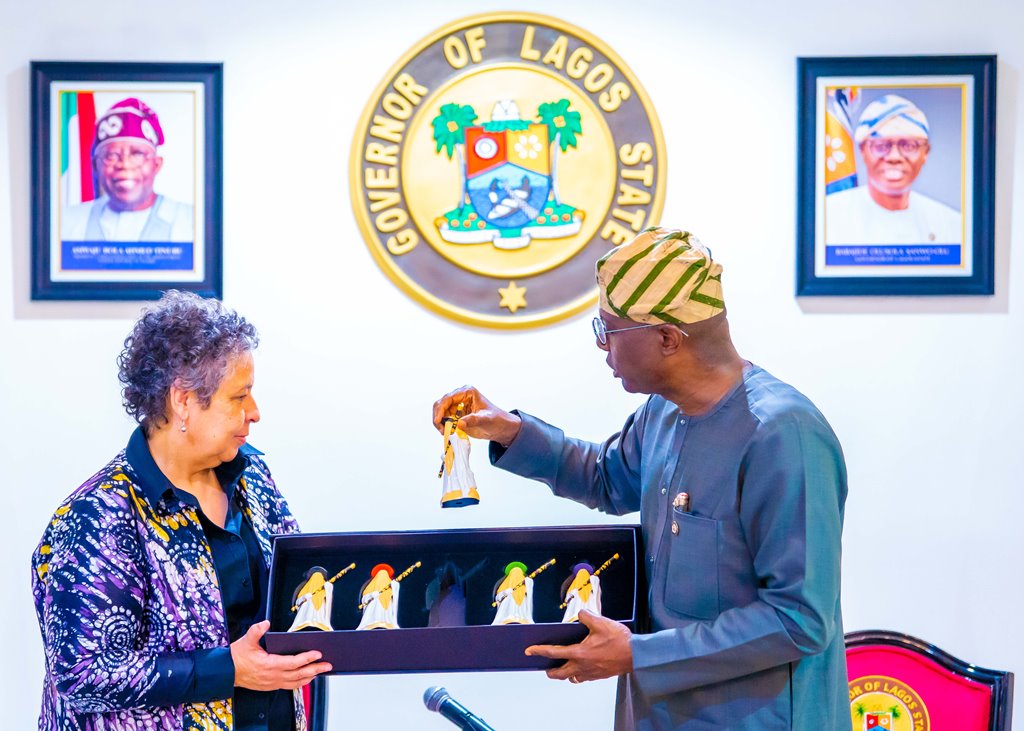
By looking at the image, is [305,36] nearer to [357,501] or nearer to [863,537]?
[357,501]

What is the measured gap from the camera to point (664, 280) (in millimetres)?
1647

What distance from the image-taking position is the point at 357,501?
2873 millimetres

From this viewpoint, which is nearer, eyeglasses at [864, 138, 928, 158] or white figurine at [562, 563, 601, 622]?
white figurine at [562, 563, 601, 622]

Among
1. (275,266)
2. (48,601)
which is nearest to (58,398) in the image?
(275,266)

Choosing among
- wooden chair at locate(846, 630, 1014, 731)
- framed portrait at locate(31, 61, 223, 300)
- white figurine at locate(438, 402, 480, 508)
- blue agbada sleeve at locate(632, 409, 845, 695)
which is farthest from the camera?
framed portrait at locate(31, 61, 223, 300)

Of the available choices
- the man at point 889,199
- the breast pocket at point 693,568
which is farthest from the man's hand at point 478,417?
the man at point 889,199

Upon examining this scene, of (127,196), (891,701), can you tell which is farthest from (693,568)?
(127,196)

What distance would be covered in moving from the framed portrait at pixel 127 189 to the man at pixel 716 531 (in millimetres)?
1535

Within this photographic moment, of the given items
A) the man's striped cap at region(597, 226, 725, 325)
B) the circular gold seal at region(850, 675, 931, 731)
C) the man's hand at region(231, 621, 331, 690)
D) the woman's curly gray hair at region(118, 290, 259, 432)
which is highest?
the man's striped cap at region(597, 226, 725, 325)

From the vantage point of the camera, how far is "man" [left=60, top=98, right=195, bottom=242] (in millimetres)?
2812

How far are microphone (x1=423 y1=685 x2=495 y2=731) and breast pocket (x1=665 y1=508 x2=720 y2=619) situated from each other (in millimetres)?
403

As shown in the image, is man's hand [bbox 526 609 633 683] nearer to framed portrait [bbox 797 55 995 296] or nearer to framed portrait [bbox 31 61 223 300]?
framed portrait [bbox 797 55 995 296]

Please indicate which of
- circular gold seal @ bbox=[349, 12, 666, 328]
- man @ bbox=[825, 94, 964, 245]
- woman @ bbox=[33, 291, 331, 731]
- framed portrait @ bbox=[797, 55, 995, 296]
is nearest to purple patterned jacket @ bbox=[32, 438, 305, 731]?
woman @ bbox=[33, 291, 331, 731]

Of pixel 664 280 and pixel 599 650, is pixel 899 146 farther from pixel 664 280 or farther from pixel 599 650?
pixel 599 650
